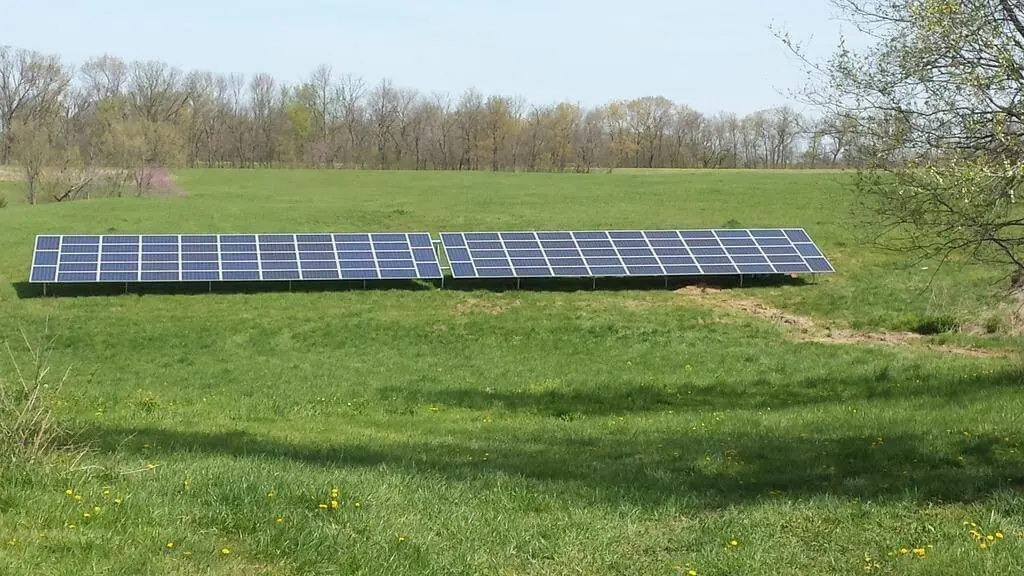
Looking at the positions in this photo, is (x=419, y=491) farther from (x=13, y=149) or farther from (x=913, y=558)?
(x=13, y=149)

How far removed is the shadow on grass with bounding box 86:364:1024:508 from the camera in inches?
318

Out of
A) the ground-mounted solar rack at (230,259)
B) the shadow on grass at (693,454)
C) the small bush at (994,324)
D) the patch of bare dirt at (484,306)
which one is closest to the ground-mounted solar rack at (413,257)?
the ground-mounted solar rack at (230,259)

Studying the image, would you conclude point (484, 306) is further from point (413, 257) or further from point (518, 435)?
point (518, 435)

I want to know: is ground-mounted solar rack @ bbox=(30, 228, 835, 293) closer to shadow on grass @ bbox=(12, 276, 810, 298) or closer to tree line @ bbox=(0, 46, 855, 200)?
shadow on grass @ bbox=(12, 276, 810, 298)

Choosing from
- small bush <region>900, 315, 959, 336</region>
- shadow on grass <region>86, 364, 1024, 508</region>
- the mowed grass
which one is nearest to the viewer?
the mowed grass

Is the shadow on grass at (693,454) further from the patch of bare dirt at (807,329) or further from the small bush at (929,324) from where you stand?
the small bush at (929,324)

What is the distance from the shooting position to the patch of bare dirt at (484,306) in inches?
1059

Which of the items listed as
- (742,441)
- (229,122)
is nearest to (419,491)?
(742,441)

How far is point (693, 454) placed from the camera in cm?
1016

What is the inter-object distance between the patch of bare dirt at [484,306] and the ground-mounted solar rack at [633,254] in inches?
72.4

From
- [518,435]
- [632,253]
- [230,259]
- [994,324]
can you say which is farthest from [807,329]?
[230,259]

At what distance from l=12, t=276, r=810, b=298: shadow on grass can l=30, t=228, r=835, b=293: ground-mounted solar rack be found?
37cm

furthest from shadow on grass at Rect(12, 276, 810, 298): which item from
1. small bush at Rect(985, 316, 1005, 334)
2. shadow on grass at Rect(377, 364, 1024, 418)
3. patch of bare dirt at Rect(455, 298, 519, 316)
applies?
shadow on grass at Rect(377, 364, 1024, 418)

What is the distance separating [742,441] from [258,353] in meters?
14.8
